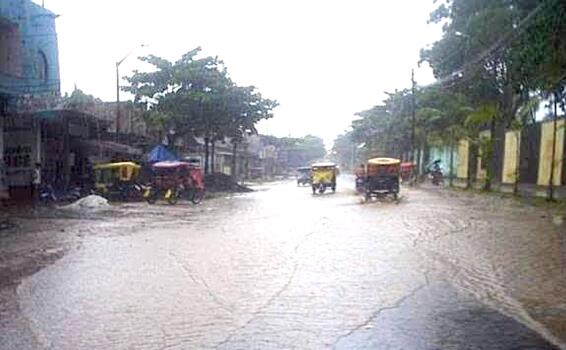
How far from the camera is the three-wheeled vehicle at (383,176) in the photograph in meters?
31.4

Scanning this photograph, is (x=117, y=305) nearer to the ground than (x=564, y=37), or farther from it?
nearer to the ground

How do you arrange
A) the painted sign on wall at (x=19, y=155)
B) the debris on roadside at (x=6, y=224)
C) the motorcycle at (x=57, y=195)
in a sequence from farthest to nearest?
the painted sign on wall at (x=19, y=155), the motorcycle at (x=57, y=195), the debris on roadside at (x=6, y=224)

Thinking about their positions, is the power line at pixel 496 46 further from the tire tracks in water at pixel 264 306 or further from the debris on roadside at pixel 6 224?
the debris on roadside at pixel 6 224

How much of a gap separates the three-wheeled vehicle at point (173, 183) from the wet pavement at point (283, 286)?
1150 centimetres

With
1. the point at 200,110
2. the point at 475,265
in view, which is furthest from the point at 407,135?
the point at 475,265

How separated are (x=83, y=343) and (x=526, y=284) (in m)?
6.45

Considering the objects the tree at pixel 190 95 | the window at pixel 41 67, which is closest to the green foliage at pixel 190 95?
the tree at pixel 190 95

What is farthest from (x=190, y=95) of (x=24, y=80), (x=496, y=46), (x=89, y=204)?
(x=496, y=46)

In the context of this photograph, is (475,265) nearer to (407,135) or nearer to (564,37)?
(564,37)

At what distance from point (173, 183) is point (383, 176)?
10.2 m

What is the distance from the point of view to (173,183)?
97.3 ft

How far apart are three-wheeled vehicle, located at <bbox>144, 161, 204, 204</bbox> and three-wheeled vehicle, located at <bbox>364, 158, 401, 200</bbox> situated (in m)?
8.46

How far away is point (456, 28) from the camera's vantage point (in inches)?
1219

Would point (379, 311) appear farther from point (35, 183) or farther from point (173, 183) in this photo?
point (173, 183)
